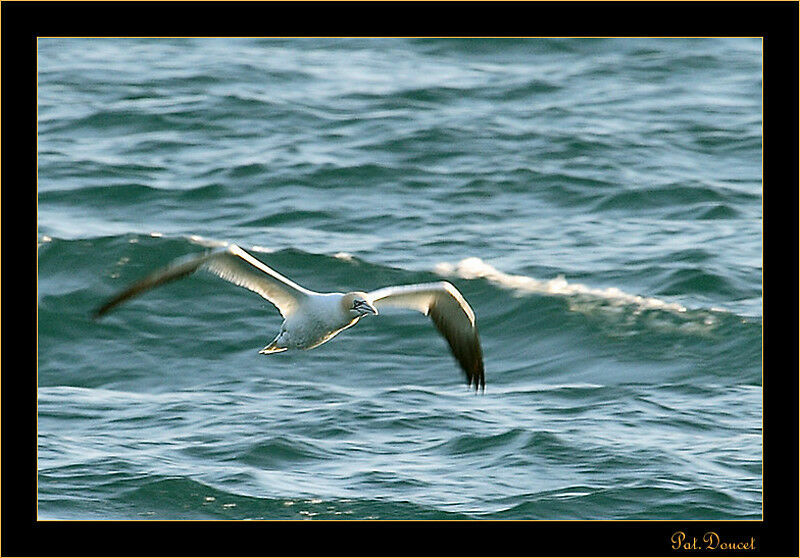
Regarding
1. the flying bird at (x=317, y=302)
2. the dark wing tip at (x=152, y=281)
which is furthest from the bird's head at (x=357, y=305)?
the dark wing tip at (x=152, y=281)

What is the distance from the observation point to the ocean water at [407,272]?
12.3m

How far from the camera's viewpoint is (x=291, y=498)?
11.9m

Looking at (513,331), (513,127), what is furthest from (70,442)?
(513,127)

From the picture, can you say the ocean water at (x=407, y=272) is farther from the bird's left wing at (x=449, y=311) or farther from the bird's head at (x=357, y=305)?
the bird's head at (x=357, y=305)

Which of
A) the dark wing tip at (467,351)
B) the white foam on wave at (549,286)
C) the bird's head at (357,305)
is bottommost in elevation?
the dark wing tip at (467,351)

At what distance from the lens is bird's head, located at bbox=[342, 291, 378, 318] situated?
11.6m

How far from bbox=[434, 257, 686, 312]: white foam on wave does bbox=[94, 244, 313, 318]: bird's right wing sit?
5.16 metres

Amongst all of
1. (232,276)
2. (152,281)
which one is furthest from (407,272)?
(152,281)

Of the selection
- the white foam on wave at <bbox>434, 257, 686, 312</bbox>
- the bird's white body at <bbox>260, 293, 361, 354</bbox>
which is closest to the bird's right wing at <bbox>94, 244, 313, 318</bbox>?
the bird's white body at <bbox>260, 293, 361, 354</bbox>

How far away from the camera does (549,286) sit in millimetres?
16891

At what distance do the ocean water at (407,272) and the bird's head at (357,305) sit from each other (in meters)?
1.58

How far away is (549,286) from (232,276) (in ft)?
19.8

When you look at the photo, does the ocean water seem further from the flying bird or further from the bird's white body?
the bird's white body
